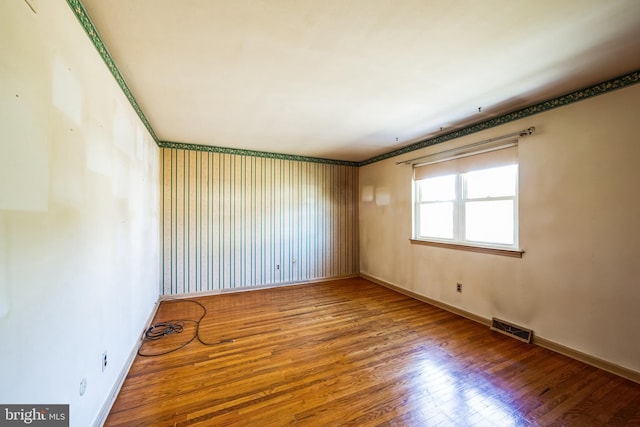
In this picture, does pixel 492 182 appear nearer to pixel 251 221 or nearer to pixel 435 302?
pixel 435 302

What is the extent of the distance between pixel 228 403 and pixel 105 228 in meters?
1.52

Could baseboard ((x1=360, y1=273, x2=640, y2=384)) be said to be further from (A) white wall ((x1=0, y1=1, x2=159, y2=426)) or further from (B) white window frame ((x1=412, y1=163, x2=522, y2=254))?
(A) white wall ((x1=0, y1=1, x2=159, y2=426))

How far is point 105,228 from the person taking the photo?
1.68 meters

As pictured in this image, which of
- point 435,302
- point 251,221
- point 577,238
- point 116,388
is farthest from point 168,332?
point 577,238

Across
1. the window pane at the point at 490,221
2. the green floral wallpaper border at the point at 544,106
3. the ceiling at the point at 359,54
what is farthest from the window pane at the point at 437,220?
the ceiling at the point at 359,54

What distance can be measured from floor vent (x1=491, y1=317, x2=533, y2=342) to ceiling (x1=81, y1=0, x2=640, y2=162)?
2440mm

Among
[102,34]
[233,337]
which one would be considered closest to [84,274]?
[102,34]

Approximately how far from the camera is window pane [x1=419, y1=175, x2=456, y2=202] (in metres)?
3.52

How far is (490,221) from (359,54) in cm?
260

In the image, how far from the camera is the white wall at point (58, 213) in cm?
86

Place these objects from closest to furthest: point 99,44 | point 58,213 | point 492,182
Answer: point 58,213 → point 99,44 → point 492,182

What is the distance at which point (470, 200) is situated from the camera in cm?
325

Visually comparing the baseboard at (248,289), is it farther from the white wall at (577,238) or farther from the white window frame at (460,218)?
the white wall at (577,238)

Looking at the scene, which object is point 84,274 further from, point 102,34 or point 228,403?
point 102,34
